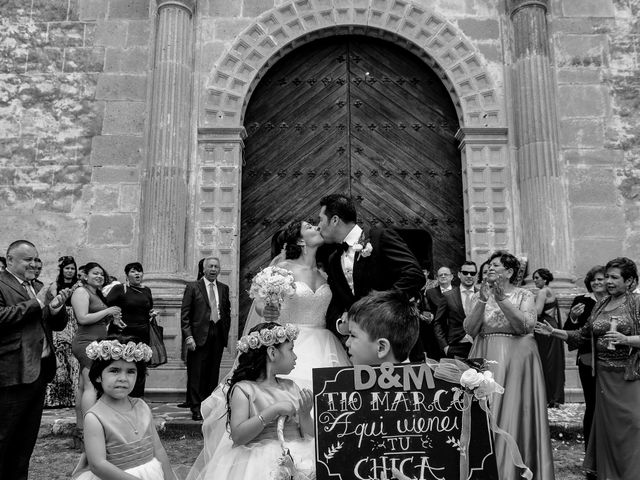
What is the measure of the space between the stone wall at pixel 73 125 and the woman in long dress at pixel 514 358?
6.45m

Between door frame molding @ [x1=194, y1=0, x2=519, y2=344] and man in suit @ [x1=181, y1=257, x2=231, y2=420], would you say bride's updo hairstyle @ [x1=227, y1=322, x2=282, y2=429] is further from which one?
door frame molding @ [x1=194, y1=0, x2=519, y2=344]

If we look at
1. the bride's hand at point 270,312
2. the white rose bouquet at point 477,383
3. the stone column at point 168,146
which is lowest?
the white rose bouquet at point 477,383

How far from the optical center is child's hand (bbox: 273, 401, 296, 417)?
374 centimetres

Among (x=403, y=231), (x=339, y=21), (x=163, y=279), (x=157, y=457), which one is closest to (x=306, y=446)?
(x=157, y=457)

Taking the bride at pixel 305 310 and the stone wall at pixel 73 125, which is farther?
the stone wall at pixel 73 125

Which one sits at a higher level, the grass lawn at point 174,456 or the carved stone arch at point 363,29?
the carved stone arch at point 363,29

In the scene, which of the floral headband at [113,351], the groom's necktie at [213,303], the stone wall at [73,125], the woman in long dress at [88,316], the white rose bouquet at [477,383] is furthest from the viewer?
the stone wall at [73,125]

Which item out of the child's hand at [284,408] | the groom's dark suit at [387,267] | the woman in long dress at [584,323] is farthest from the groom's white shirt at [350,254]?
the woman in long dress at [584,323]

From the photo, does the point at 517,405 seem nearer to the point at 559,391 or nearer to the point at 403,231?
the point at 559,391

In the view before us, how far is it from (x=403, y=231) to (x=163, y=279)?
4157 millimetres

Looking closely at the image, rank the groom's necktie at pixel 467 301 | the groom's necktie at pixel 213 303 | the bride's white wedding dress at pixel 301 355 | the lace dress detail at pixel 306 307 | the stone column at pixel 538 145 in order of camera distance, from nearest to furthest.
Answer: the bride's white wedding dress at pixel 301 355 → the lace dress detail at pixel 306 307 → the groom's necktie at pixel 467 301 → the groom's necktie at pixel 213 303 → the stone column at pixel 538 145

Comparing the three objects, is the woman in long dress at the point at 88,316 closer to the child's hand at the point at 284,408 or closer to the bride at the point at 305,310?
the bride at the point at 305,310

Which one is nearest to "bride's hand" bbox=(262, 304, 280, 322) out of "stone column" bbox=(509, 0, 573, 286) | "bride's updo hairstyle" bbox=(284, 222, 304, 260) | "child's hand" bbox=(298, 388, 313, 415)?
"bride's updo hairstyle" bbox=(284, 222, 304, 260)

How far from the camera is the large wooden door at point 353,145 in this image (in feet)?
36.1
